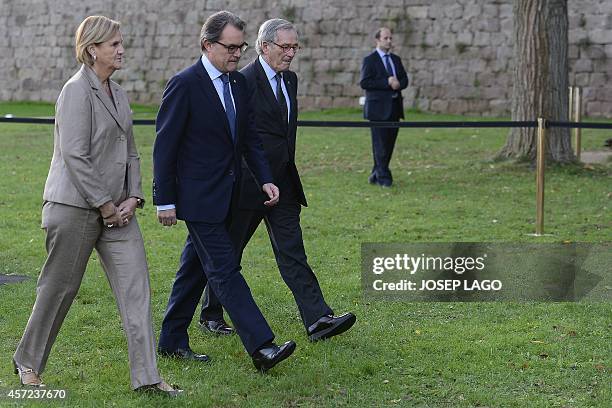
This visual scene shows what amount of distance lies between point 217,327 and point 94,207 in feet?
5.49

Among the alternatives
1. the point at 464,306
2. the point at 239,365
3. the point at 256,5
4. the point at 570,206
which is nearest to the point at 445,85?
the point at 256,5

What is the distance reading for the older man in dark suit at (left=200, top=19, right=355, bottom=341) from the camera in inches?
257

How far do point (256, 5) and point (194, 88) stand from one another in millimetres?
20130

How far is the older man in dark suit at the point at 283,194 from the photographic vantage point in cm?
652

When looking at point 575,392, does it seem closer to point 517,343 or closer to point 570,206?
point 517,343

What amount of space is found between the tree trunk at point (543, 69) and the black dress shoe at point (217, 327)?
8.08m

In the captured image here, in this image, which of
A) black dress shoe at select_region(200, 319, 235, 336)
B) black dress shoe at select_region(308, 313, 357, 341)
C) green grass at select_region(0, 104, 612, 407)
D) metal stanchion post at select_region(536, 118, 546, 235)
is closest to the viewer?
green grass at select_region(0, 104, 612, 407)

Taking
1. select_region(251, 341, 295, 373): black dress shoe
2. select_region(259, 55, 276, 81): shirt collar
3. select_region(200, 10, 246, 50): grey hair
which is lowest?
select_region(251, 341, 295, 373): black dress shoe

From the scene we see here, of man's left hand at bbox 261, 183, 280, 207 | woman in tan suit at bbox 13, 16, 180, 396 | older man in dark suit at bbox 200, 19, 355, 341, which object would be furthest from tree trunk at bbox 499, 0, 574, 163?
woman in tan suit at bbox 13, 16, 180, 396

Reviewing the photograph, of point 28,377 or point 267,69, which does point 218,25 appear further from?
point 28,377

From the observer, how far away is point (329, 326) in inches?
256

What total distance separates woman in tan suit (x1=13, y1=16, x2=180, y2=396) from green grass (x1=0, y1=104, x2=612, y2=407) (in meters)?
0.26

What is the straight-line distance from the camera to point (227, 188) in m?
5.89

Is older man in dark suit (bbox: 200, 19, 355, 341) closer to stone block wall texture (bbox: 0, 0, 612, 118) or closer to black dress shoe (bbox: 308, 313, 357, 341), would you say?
black dress shoe (bbox: 308, 313, 357, 341)
